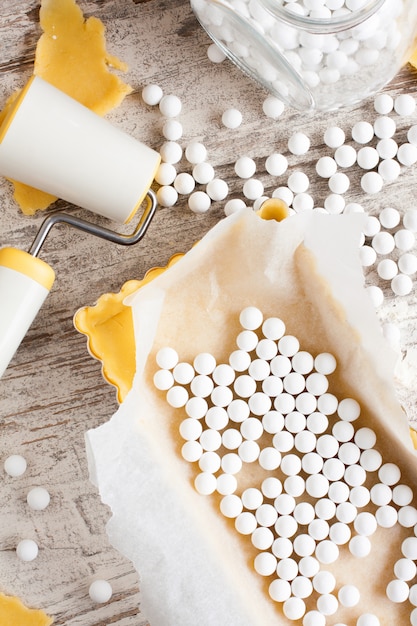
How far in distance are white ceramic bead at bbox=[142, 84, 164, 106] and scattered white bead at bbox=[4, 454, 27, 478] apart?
37 centimetres

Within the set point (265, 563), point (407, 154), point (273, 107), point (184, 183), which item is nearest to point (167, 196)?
point (184, 183)

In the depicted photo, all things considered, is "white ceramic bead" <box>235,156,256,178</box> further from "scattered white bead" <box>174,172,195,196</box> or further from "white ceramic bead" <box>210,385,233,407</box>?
"white ceramic bead" <box>210,385,233,407</box>

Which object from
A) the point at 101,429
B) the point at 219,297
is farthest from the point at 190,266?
the point at 101,429

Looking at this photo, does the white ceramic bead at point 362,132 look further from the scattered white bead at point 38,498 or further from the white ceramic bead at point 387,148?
the scattered white bead at point 38,498

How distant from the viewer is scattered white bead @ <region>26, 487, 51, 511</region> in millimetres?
770

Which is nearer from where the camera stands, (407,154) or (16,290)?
(16,290)

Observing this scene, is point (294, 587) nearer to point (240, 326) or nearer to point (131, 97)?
point (240, 326)

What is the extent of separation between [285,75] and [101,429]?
1.18 feet

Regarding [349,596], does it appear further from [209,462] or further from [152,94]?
[152,94]

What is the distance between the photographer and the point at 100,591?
0.77 meters

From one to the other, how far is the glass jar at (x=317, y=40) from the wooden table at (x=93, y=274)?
0.04m

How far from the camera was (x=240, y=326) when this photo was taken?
2.46ft

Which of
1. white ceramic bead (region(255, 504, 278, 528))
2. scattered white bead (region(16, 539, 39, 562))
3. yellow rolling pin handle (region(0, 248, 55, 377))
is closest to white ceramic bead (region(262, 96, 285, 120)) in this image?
yellow rolling pin handle (region(0, 248, 55, 377))

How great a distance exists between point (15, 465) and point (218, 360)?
220 mm
